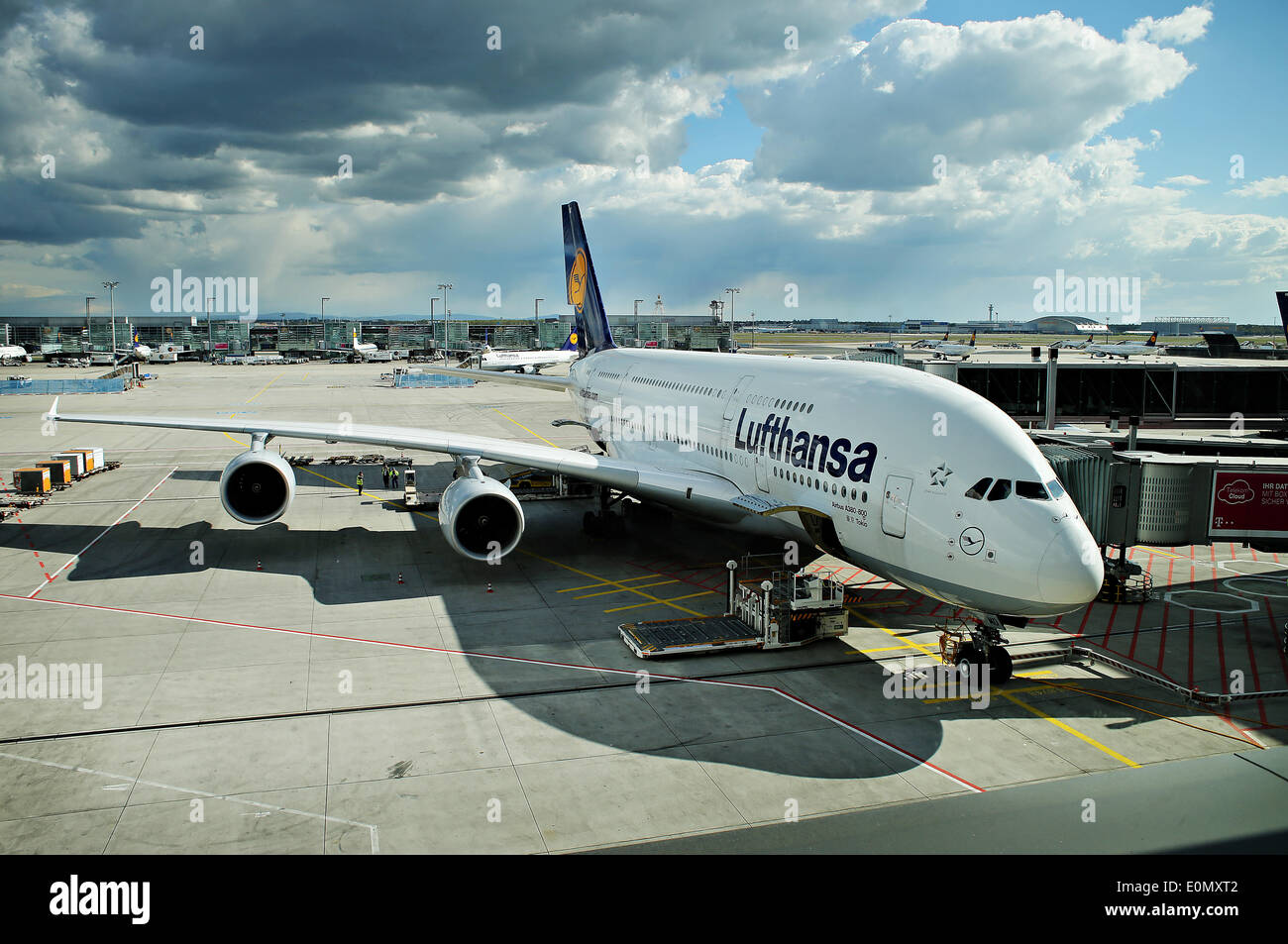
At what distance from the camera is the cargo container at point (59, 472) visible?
106 ft

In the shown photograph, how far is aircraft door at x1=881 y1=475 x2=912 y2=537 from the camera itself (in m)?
14.4

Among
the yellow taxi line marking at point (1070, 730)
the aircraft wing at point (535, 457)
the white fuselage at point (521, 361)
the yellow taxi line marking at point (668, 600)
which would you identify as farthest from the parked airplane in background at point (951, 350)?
the white fuselage at point (521, 361)

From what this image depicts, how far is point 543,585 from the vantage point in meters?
20.8

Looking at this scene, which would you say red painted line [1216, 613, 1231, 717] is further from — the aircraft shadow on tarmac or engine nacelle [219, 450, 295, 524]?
engine nacelle [219, 450, 295, 524]

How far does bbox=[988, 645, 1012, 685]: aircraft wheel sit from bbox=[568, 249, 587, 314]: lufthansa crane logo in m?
27.0

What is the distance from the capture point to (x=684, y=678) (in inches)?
598

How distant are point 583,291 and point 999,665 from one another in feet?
89.4

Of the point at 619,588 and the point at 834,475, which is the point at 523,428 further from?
the point at 834,475

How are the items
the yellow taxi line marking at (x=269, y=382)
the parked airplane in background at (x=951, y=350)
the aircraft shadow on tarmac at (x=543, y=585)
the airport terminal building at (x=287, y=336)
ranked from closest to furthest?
the aircraft shadow on tarmac at (x=543, y=585), the parked airplane in background at (x=951, y=350), the yellow taxi line marking at (x=269, y=382), the airport terminal building at (x=287, y=336)

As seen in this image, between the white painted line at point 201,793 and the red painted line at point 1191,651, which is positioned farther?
the red painted line at point 1191,651

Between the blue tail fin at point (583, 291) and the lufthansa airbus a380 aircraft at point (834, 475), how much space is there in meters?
9.63

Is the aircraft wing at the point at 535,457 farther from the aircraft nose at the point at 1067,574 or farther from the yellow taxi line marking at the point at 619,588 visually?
the aircraft nose at the point at 1067,574
